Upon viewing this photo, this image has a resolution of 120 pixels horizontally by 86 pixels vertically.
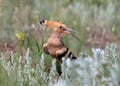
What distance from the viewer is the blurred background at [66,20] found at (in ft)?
18.8

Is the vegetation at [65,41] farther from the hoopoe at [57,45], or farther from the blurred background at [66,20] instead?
the hoopoe at [57,45]

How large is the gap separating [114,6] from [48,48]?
4005mm

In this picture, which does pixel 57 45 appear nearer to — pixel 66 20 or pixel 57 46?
pixel 57 46

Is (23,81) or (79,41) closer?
(23,81)

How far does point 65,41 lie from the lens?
5281mm

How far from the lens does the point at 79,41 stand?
519 cm

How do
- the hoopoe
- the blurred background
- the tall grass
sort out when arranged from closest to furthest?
the tall grass → the hoopoe → the blurred background

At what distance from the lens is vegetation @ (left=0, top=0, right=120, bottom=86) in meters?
3.20

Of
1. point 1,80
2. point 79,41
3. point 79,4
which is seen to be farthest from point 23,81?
point 79,4

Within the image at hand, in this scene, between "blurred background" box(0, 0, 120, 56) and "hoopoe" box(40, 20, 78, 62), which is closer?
"hoopoe" box(40, 20, 78, 62)

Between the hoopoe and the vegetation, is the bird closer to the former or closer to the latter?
the hoopoe

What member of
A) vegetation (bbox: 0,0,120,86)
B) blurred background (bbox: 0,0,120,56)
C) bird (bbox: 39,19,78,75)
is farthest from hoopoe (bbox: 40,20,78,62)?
blurred background (bbox: 0,0,120,56)

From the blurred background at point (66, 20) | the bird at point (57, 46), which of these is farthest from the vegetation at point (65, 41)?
the bird at point (57, 46)

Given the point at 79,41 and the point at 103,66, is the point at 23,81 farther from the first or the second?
the point at 79,41
